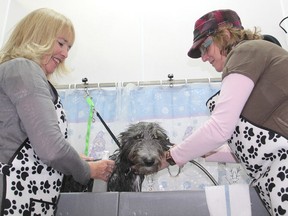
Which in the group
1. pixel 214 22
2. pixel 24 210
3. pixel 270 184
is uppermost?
pixel 214 22

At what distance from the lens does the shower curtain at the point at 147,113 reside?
8.38ft

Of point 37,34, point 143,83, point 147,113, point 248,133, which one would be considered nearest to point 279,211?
point 248,133

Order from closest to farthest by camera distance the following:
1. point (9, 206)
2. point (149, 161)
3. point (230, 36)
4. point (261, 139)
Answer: point (9, 206) → point (261, 139) → point (230, 36) → point (149, 161)

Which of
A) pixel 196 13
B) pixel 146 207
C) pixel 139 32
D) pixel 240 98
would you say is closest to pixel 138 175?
pixel 146 207

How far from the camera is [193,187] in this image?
2504 millimetres

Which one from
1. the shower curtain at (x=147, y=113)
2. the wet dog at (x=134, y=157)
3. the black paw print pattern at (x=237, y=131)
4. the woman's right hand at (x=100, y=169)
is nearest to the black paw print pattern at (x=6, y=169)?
the woman's right hand at (x=100, y=169)

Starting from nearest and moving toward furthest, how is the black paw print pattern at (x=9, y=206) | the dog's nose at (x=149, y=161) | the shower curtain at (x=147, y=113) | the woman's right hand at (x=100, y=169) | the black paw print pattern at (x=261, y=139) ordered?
1. the black paw print pattern at (x=9, y=206)
2. the black paw print pattern at (x=261, y=139)
3. the woman's right hand at (x=100, y=169)
4. the dog's nose at (x=149, y=161)
5. the shower curtain at (x=147, y=113)

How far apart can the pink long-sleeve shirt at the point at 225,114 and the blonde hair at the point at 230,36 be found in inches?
13.3

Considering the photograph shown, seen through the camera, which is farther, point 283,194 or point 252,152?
point 252,152

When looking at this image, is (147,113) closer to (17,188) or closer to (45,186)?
(45,186)

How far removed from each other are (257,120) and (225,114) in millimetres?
118

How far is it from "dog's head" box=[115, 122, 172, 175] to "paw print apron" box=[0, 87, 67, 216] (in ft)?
1.96

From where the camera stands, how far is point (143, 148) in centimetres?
180

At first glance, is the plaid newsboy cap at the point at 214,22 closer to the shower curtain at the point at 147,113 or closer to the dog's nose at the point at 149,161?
the dog's nose at the point at 149,161
